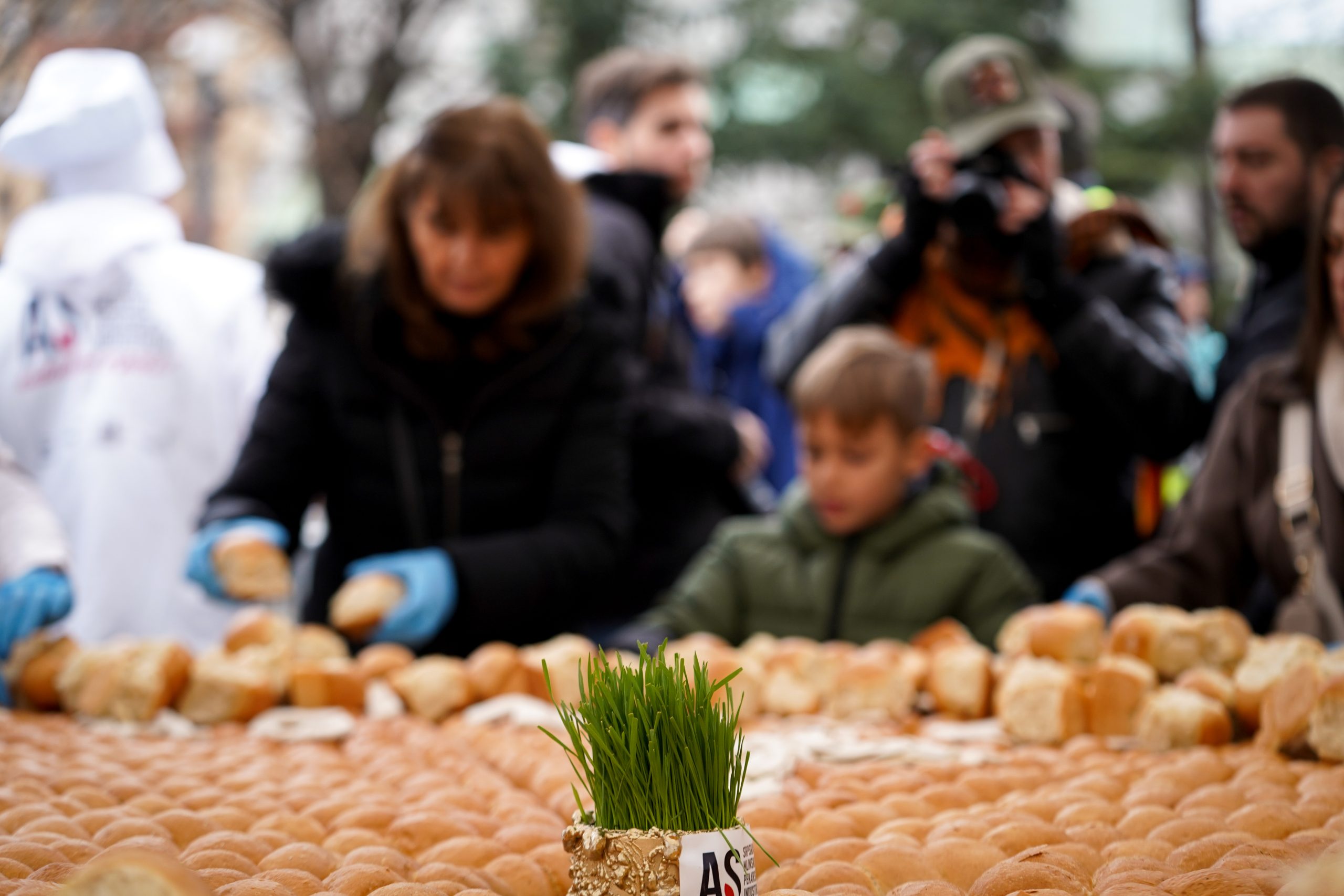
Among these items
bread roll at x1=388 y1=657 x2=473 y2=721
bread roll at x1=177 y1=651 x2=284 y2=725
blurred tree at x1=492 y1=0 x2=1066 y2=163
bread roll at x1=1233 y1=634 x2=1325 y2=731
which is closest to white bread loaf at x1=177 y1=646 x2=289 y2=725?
bread roll at x1=177 y1=651 x2=284 y2=725

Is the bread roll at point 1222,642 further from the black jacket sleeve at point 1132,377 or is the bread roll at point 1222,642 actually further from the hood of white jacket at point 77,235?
the hood of white jacket at point 77,235

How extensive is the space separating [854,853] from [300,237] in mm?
1885

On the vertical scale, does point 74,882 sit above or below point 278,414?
below

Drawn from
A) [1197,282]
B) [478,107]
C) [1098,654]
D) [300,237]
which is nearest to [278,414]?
[300,237]

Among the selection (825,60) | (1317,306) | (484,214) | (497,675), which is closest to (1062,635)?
(1317,306)

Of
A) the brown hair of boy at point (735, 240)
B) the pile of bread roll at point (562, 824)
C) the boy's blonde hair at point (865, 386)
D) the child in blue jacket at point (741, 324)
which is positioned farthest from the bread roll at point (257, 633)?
the brown hair of boy at point (735, 240)

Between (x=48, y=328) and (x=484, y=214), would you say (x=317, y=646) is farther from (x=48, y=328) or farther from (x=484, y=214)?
(x=48, y=328)

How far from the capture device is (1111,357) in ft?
8.48

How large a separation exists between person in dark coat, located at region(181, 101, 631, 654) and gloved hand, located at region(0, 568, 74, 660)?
309 millimetres

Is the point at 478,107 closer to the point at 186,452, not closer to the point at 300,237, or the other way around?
the point at 300,237

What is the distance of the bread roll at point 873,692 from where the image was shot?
185 centimetres

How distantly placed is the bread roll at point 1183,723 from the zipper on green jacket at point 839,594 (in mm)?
915

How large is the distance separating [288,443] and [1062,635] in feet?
4.73

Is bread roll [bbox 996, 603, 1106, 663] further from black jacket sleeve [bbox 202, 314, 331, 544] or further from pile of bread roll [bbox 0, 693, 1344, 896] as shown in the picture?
black jacket sleeve [bbox 202, 314, 331, 544]
